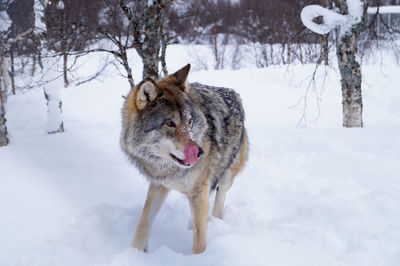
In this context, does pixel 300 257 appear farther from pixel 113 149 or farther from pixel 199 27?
pixel 199 27

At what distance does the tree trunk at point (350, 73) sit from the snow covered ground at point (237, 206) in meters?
1.56

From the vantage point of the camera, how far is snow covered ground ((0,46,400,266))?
2512 mm

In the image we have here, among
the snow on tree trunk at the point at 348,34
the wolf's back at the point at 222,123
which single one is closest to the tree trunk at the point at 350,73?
A: the snow on tree trunk at the point at 348,34

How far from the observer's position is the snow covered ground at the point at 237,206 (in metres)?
2.51

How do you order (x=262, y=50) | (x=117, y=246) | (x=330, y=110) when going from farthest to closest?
(x=262, y=50) → (x=330, y=110) → (x=117, y=246)

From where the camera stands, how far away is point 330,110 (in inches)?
548

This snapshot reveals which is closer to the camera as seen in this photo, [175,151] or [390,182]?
[175,151]

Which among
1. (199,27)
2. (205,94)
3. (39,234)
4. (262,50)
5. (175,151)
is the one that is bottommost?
(39,234)

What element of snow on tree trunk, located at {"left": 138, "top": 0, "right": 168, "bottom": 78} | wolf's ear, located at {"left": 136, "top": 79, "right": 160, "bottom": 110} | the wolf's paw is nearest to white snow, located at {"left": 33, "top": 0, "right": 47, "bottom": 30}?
snow on tree trunk, located at {"left": 138, "top": 0, "right": 168, "bottom": 78}

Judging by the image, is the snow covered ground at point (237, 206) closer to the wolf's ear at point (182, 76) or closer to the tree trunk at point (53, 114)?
the wolf's ear at point (182, 76)

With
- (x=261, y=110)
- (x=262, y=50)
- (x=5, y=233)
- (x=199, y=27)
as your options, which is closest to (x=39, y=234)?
(x=5, y=233)

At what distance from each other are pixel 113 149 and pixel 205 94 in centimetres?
302

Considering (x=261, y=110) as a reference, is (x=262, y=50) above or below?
above

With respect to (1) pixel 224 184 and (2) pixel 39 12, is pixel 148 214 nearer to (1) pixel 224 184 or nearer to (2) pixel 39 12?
(1) pixel 224 184
